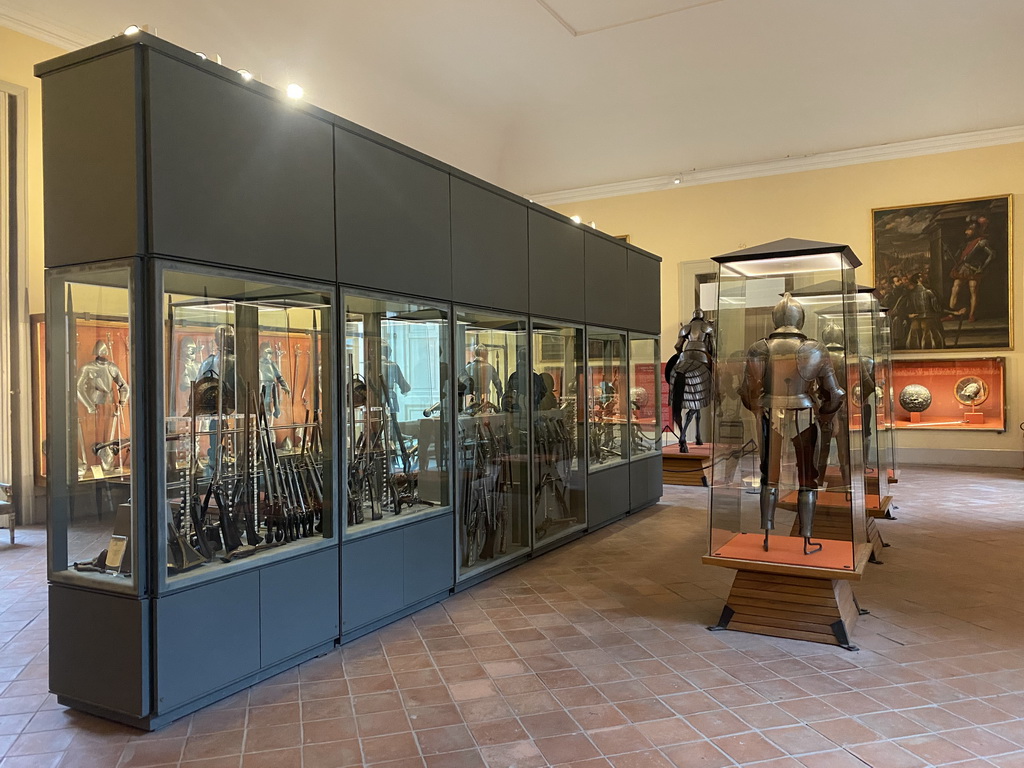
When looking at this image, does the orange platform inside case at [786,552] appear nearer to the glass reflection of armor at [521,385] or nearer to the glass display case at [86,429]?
the glass reflection of armor at [521,385]

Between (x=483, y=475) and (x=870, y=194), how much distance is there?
11.8 m

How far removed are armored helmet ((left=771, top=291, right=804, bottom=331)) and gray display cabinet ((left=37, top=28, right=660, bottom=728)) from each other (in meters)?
2.15

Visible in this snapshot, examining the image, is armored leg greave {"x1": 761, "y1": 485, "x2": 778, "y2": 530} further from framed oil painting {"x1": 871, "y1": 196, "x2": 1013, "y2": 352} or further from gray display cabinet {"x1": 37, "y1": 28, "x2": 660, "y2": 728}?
framed oil painting {"x1": 871, "y1": 196, "x2": 1013, "y2": 352}

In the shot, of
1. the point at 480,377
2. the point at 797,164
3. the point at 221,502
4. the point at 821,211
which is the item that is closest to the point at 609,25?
the point at 797,164

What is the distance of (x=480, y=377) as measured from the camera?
587cm

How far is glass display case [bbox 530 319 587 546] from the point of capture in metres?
6.67

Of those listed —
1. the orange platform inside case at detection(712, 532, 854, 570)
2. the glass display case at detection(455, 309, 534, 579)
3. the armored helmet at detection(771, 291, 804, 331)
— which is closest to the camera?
the orange platform inside case at detection(712, 532, 854, 570)

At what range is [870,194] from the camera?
14312mm

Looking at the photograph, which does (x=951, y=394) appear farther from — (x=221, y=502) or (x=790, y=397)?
(x=221, y=502)

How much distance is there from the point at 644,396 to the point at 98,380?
21.1 ft

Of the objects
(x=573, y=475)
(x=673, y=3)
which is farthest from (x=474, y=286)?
(x=673, y=3)

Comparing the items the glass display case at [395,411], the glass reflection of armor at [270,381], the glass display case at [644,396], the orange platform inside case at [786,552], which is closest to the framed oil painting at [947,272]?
the glass display case at [644,396]

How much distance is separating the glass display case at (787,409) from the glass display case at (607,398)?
2.46 m

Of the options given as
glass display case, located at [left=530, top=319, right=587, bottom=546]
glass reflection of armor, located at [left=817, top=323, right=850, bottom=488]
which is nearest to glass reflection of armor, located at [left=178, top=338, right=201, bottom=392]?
glass display case, located at [left=530, top=319, right=587, bottom=546]
